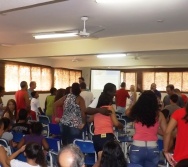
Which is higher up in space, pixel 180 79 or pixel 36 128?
pixel 180 79

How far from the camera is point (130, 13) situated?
4730 mm

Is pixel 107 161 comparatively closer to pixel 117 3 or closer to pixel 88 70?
pixel 117 3

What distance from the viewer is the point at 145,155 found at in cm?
311

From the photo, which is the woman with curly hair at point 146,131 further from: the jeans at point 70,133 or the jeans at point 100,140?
the jeans at point 70,133

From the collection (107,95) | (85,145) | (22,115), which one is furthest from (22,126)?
(107,95)

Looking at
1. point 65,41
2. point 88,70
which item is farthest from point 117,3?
point 88,70

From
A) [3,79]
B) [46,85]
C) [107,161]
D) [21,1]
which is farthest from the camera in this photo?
[46,85]

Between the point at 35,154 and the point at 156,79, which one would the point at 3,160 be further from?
the point at 156,79

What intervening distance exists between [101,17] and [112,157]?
3.29m

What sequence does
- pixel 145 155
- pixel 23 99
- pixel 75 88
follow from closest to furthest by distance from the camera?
pixel 145 155 → pixel 75 88 → pixel 23 99

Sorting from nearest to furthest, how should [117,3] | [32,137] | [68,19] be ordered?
[32,137] < [117,3] < [68,19]

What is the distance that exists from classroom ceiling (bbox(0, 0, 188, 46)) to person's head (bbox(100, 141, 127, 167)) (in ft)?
6.37

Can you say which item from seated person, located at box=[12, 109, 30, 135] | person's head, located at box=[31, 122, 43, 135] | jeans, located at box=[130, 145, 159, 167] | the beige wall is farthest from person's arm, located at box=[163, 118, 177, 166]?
the beige wall

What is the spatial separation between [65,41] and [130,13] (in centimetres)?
326
